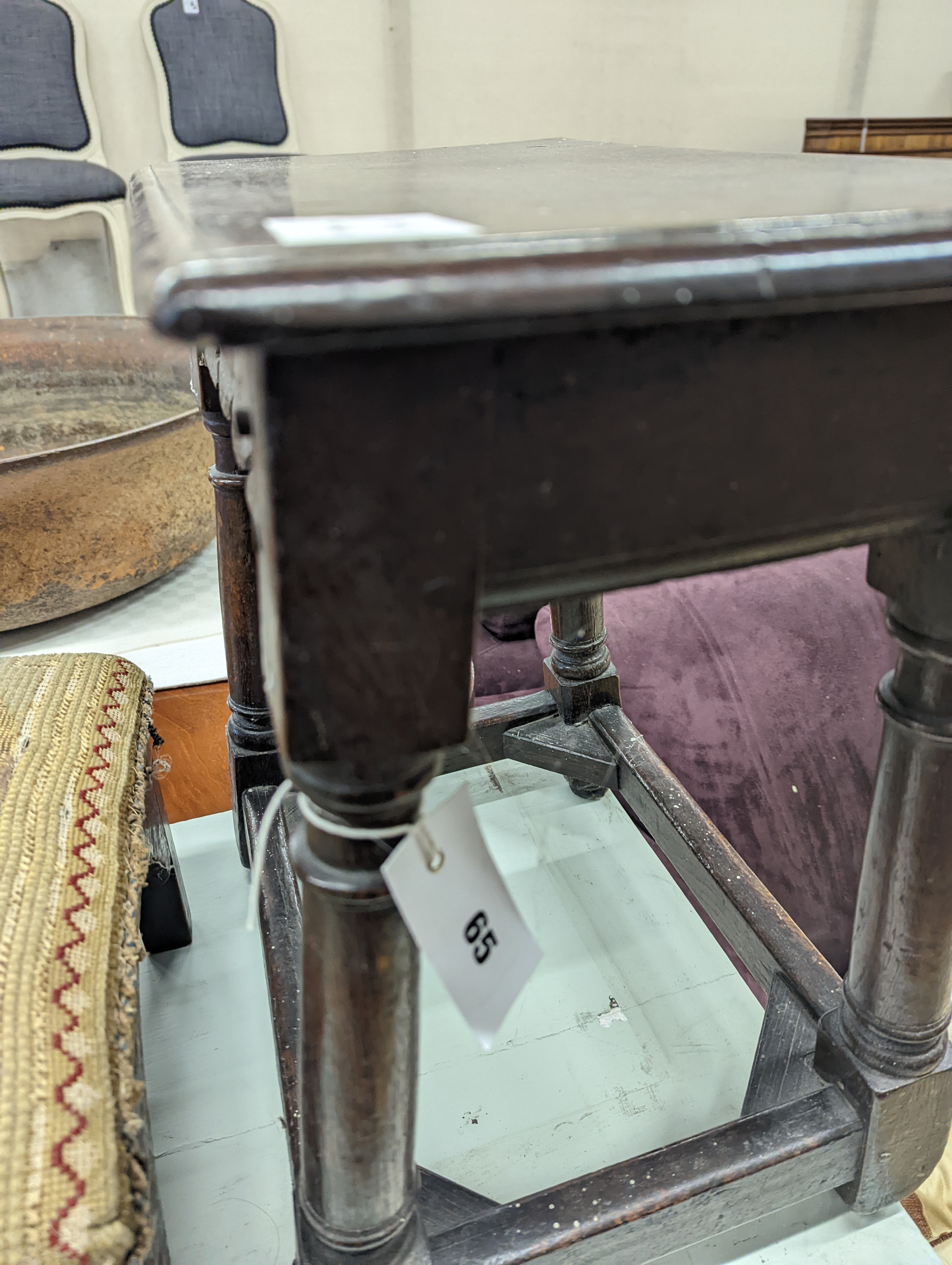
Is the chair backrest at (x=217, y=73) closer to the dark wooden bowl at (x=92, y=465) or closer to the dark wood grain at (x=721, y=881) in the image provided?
the dark wooden bowl at (x=92, y=465)

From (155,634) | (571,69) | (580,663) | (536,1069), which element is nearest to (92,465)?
(155,634)

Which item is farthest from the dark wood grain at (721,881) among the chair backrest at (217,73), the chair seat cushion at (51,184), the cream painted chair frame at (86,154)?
the chair backrest at (217,73)

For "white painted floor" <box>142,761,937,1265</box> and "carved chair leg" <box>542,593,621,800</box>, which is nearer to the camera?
"white painted floor" <box>142,761,937,1265</box>

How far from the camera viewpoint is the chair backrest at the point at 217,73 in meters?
2.29

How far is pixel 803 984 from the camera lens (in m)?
0.65

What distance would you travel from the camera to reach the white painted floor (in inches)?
24.1

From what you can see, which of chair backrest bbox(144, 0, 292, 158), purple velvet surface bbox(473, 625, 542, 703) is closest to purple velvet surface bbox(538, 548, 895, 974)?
purple velvet surface bbox(473, 625, 542, 703)

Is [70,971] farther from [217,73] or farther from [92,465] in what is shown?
[217,73]

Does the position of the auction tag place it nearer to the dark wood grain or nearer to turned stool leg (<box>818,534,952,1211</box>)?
turned stool leg (<box>818,534,952,1211</box>)

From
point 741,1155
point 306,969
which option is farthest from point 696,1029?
point 306,969

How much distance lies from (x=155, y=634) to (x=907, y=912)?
2.87 feet

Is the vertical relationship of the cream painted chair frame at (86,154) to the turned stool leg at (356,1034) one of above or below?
above

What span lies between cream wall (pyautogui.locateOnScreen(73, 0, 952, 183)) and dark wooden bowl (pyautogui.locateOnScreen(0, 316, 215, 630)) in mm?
1758

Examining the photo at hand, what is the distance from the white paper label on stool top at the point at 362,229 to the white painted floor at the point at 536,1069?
1.92 feet
